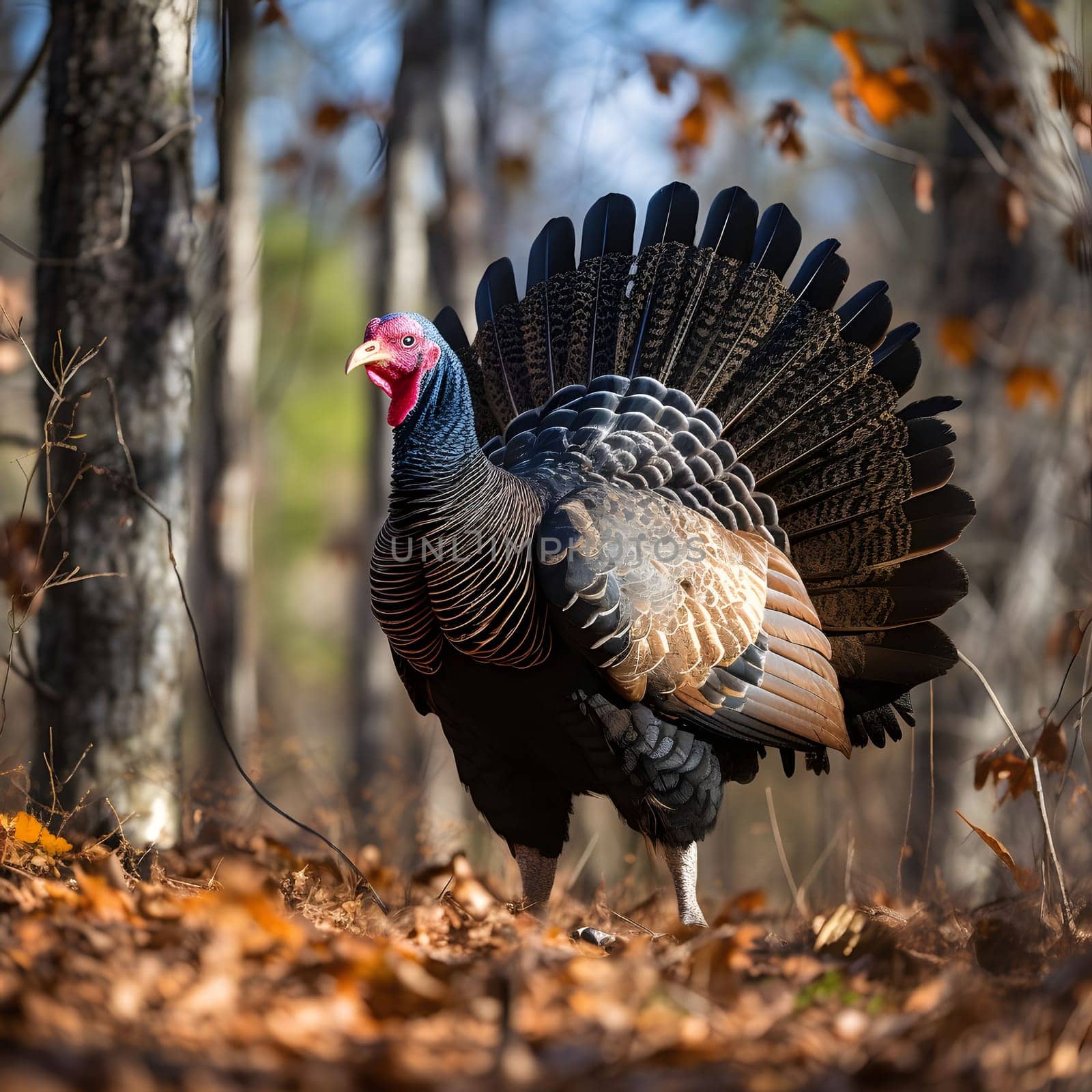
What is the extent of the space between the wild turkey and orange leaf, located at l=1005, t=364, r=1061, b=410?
2.71 meters

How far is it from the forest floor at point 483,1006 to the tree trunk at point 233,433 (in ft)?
11.8

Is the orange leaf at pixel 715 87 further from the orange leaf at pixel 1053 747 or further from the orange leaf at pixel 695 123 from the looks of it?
the orange leaf at pixel 1053 747

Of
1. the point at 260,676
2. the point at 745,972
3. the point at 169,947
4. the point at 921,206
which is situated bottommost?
the point at 260,676

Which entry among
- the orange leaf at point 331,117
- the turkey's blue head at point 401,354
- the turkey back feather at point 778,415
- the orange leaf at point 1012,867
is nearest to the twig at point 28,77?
the turkey's blue head at point 401,354

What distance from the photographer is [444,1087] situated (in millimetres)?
1595

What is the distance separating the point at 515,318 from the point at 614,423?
2.50 feet

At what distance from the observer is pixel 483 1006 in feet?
6.49

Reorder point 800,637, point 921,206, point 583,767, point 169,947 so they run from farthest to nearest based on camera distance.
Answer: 1. point 921,206
2. point 800,637
3. point 583,767
4. point 169,947

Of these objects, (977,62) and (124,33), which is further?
(977,62)

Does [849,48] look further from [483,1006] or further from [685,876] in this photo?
[483,1006]

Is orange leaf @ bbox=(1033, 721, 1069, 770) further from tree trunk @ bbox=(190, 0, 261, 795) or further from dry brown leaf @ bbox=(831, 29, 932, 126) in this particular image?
tree trunk @ bbox=(190, 0, 261, 795)

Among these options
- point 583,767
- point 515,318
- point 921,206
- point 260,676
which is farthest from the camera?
point 260,676

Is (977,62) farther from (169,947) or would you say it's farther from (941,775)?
(169,947)

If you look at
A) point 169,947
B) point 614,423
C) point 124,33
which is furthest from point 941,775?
point 124,33
